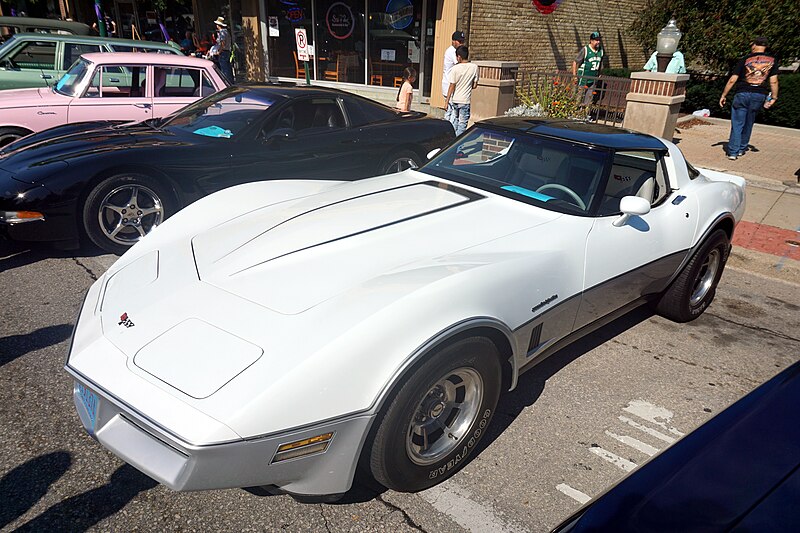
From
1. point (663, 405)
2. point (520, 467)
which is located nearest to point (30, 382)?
point (520, 467)

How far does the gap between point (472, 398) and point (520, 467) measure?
0.45 meters

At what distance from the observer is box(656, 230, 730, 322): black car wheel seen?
398 centimetres

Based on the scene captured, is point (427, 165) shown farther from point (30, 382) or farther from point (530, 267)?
point (30, 382)

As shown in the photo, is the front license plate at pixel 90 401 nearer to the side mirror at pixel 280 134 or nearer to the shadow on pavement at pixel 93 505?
the shadow on pavement at pixel 93 505

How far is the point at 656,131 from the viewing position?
29.6ft

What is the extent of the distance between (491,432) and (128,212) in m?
3.74

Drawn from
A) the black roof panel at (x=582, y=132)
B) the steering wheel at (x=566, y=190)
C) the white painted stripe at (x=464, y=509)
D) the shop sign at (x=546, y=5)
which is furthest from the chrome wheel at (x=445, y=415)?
the shop sign at (x=546, y=5)

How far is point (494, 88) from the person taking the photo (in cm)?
973

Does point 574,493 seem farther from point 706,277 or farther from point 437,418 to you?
point 706,277

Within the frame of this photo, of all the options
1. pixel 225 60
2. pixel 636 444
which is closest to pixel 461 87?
pixel 636 444

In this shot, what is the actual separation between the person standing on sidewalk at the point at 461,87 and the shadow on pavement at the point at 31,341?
6061 millimetres

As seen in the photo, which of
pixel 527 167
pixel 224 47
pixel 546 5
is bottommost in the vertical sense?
pixel 527 167

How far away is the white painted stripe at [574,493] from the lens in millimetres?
2551

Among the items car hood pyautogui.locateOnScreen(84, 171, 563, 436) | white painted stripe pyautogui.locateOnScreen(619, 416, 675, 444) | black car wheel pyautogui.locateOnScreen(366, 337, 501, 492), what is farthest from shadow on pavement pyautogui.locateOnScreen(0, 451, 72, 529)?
white painted stripe pyautogui.locateOnScreen(619, 416, 675, 444)
